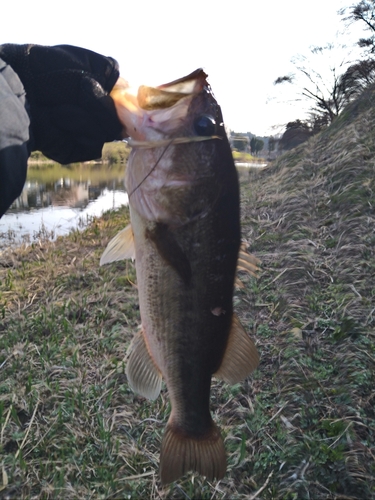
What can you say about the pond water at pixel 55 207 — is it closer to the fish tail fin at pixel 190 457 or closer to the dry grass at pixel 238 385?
the dry grass at pixel 238 385

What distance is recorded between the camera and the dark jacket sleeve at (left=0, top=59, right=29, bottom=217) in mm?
1796

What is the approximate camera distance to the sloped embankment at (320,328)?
2.39 metres

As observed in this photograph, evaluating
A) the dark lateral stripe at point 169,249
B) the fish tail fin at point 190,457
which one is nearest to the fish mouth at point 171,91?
the dark lateral stripe at point 169,249

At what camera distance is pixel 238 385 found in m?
3.12

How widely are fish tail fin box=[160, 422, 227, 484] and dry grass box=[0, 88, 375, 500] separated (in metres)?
0.60

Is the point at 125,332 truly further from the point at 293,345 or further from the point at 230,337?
the point at 230,337

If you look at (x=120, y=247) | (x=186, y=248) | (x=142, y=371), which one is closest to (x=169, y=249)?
(x=186, y=248)

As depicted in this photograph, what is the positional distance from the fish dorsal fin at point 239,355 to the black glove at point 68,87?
1233mm

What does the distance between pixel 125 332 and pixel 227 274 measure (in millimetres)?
2477

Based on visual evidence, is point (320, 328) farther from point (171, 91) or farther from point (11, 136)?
point (11, 136)

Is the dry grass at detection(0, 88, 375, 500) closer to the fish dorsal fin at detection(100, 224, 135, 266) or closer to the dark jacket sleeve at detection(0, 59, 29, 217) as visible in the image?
the fish dorsal fin at detection(100, 224, 135, 266)

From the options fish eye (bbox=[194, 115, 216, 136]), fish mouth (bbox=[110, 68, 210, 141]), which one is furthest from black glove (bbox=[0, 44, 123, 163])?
fish eye (bbox=[194, 115, 216, 136])

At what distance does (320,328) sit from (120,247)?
7.72 feet

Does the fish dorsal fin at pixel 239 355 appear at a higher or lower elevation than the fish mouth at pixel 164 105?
lower
